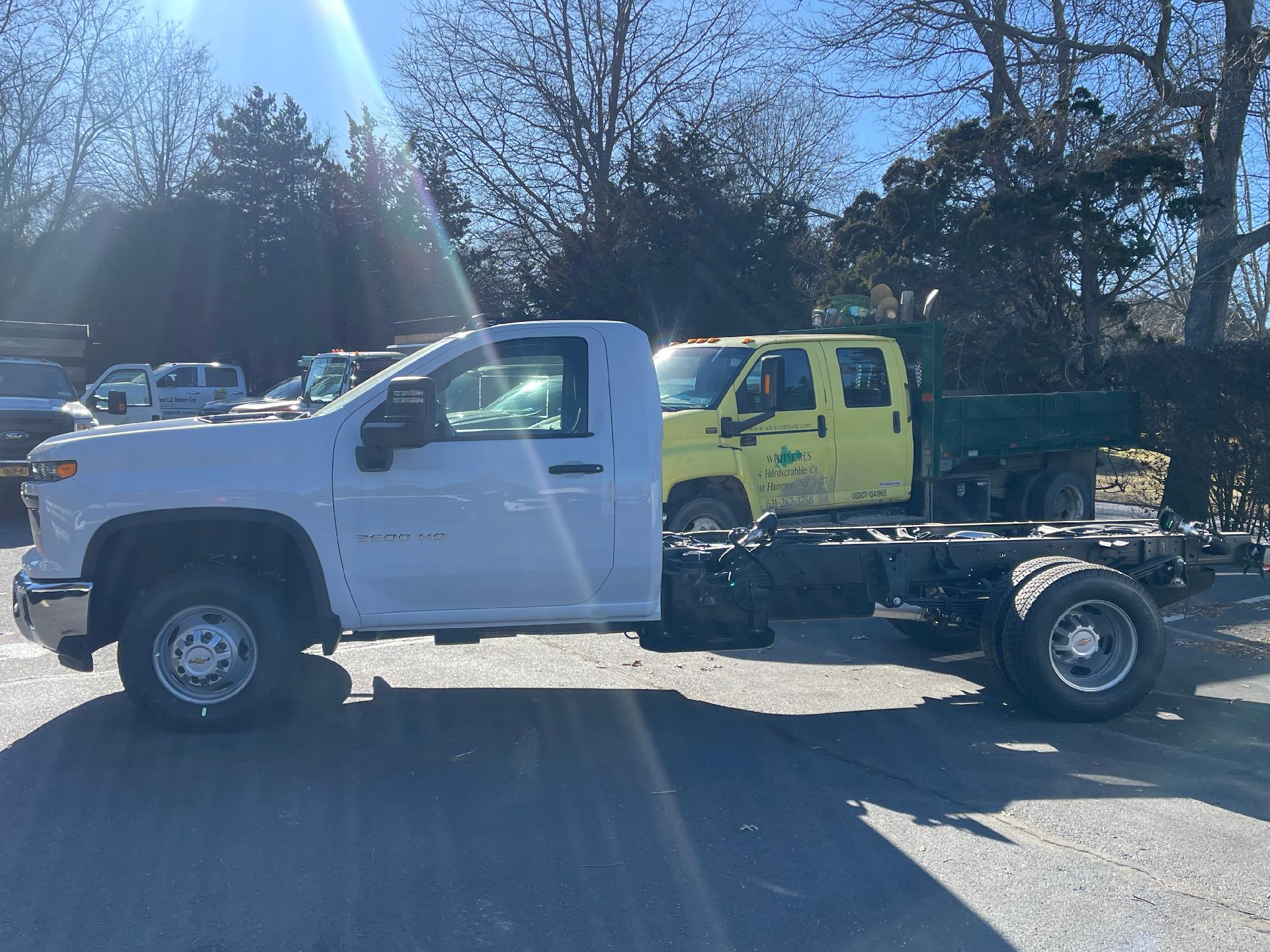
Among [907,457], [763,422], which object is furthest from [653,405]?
[907,457]

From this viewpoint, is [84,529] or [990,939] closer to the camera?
[990,939]

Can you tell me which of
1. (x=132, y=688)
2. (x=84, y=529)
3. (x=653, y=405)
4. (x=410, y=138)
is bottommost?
(x=132, y=688)

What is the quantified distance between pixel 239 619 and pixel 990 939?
3.88 m

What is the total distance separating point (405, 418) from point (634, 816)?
2261 mm

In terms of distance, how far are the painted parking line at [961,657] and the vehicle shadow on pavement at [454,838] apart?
1.76 meters

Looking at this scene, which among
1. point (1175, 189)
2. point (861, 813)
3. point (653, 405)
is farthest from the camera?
point (1175, 189)

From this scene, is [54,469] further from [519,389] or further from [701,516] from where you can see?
[701,516]

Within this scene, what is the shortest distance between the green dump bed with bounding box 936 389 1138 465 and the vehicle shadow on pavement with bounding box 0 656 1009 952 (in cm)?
498

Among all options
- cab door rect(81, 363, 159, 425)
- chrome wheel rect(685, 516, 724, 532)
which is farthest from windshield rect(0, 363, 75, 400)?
chrome wheel rect(685, 516, 724, 532)

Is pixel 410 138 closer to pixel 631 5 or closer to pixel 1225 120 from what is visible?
pixel 631 5

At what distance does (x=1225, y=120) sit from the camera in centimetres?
1498

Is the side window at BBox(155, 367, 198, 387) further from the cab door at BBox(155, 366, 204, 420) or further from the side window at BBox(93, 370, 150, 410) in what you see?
the side window at BBox(93, 370, 150, 410)

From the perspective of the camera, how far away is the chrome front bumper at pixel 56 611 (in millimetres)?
5504

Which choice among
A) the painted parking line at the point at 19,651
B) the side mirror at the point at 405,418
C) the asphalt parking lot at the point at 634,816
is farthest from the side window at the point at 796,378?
the painted parking line at the point at 19,651
